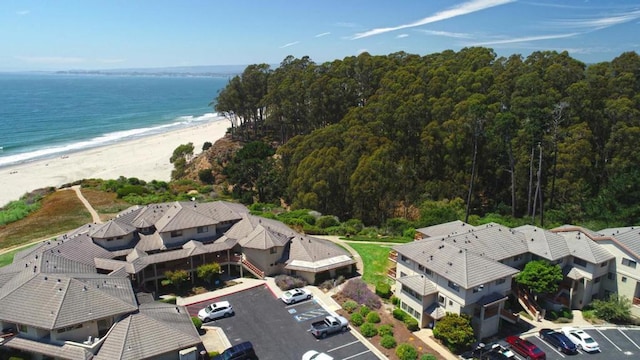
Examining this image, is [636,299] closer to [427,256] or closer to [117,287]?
[427,256]

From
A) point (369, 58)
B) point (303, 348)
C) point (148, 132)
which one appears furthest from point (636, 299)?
point (148, 132)

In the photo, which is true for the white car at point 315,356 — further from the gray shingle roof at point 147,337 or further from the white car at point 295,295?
the white car at point 295,295

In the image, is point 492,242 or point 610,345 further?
point 492,242

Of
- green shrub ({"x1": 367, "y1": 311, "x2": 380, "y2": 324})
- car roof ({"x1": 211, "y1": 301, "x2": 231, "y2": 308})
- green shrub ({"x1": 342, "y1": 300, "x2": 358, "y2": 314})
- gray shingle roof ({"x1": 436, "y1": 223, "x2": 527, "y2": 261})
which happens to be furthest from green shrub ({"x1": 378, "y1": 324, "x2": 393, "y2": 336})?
car roof ({"x1": 211, "y1": 301, "x2": 231, "y2": 308})

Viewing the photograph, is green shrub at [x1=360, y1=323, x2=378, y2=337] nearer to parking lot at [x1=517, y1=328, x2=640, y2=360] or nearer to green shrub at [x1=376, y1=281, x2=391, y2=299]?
green shrub at [x1=376, y1=281, x2=391, y2=299]

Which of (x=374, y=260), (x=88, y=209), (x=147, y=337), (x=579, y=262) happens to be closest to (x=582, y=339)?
(x=579, y=262)

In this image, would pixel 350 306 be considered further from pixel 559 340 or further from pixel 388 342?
pixel 559 340
